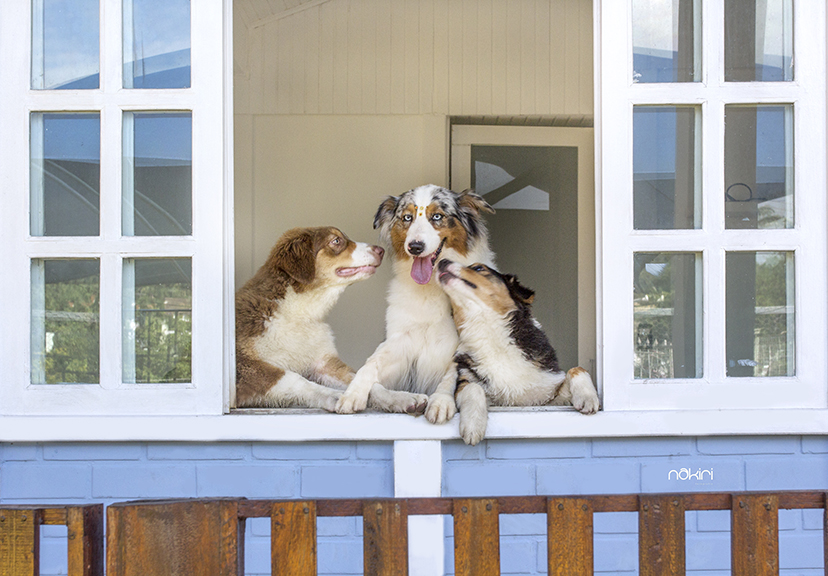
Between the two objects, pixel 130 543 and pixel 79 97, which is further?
pixel 79 97

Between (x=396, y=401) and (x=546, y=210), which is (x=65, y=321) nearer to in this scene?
(x=396, y=401)

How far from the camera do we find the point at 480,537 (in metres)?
1.25

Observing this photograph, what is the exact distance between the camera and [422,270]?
2.98 metres

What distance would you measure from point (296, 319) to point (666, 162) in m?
1.72

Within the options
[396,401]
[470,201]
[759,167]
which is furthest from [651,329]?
[470,201]

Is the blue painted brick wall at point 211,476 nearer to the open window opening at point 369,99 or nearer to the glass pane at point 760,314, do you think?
the glass pane at point 760,314

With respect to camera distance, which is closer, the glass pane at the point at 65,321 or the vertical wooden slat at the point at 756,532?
the vertical wooden slat at the point at 756,532

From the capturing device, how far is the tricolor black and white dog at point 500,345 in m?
2.58

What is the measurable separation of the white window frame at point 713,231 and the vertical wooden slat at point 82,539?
67.3 inches

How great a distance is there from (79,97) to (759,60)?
96.8 inches

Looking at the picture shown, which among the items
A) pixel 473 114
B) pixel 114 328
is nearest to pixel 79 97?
pixel 114 328

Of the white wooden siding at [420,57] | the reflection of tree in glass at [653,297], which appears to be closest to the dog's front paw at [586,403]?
the reflection of tree in glass at [653,297]

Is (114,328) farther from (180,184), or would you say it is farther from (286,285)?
(286,285)

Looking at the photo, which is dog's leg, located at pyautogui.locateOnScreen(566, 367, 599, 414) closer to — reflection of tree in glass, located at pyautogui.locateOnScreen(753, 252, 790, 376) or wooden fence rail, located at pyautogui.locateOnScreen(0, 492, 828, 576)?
reflection of tree in glass, located at pyautogui.locateOnScreen(753, 252, 790, 376)
